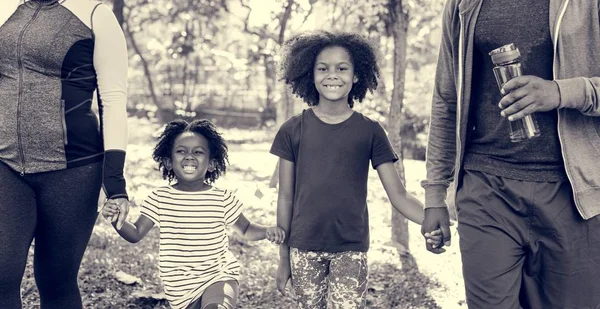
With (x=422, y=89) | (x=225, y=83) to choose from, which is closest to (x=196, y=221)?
(x=422, y=89)

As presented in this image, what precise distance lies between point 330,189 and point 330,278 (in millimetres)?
456

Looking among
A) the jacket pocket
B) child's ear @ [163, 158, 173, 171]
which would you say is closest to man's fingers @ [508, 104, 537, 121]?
the jacket pocket

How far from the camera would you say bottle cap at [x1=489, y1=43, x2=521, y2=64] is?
2.98m

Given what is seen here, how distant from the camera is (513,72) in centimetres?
297

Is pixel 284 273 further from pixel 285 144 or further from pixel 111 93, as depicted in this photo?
pixel 111 93

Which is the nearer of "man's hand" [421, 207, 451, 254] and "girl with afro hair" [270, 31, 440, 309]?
"man's hand" [421, 207, 451, 254]

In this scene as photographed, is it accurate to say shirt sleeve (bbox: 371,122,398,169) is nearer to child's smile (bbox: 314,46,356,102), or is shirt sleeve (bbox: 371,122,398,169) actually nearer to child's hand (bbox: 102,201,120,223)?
child's smile (bbox: 314,46,356,102)

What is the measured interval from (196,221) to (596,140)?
6.60 feet

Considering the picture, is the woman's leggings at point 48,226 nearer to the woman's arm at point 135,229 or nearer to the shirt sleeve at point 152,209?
the woman's arm at point 135,229

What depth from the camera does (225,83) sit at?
18.5 metres

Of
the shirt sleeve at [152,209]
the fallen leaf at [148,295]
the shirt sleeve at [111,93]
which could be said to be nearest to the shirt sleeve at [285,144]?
the shirt sleeve at [152,209]

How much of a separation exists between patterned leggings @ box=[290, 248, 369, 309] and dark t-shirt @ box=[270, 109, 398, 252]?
0.05m

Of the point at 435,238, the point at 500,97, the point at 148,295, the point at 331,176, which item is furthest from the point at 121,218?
the point at 148,295

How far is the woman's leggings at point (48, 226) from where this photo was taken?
11.4 ft
